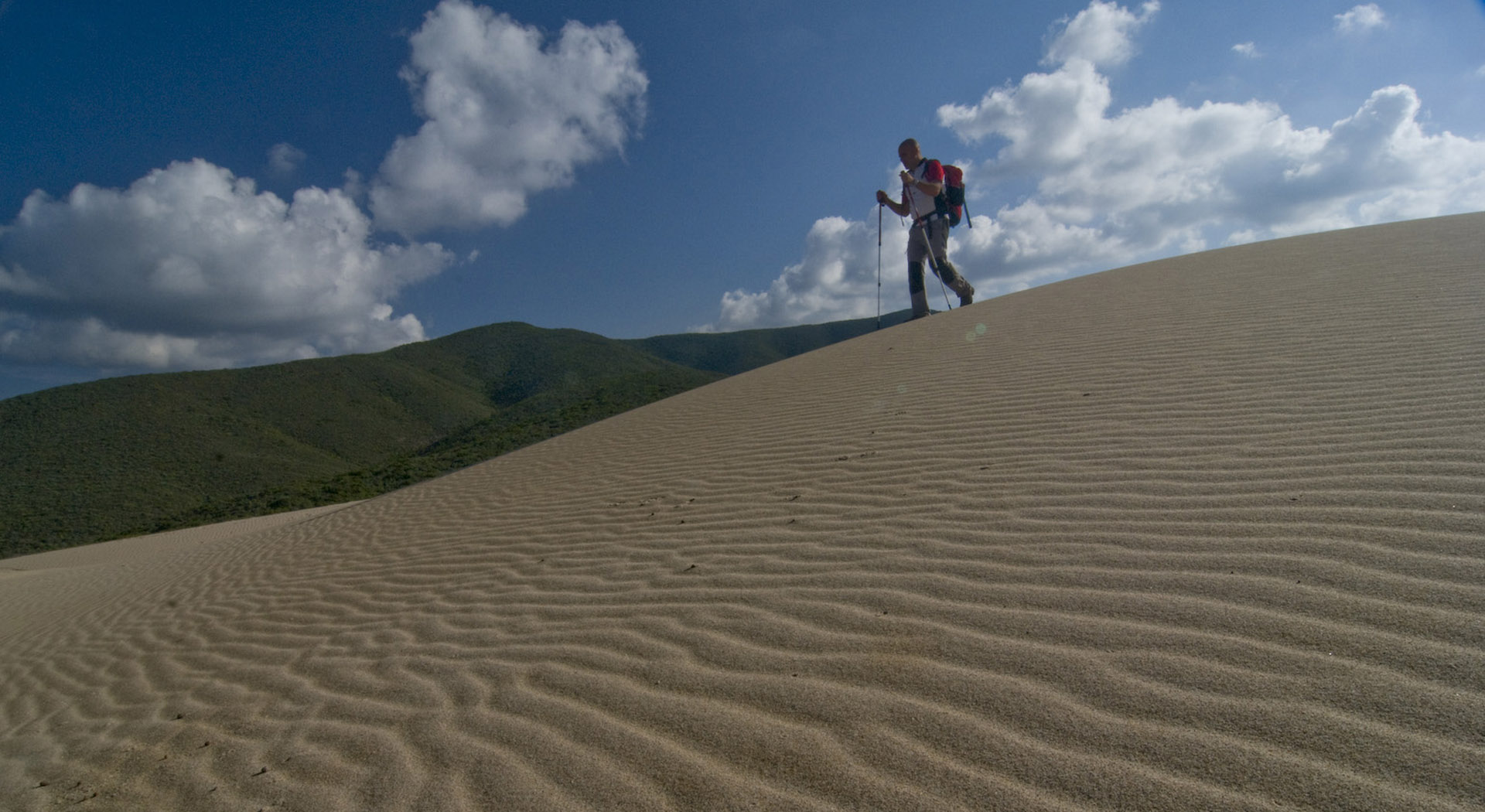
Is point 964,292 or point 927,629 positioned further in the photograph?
point 964,292

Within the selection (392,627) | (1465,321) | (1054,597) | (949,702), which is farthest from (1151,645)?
(1465,321)

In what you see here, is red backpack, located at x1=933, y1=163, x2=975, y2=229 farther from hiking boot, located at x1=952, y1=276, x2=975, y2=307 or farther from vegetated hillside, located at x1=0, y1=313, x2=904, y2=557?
vegetated hillside, located at x1=0, y1=313, x2=904, y2=557

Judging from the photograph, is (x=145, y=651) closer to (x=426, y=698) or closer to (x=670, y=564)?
(x=426, y=698)

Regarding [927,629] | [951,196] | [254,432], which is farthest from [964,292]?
[254,432]

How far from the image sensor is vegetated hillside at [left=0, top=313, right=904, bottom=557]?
746 inches

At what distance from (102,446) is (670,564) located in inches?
1389

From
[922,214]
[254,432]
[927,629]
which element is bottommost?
[927,629]

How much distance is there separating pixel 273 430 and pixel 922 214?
1379 inches

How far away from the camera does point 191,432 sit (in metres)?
30.9

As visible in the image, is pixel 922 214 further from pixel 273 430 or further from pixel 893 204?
pixel 273 430

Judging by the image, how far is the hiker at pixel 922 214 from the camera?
10492 millimetres

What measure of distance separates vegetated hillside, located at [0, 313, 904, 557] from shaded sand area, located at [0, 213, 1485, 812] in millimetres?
12157

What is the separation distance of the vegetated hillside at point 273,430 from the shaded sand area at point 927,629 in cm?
1216

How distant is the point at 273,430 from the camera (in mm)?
33969
